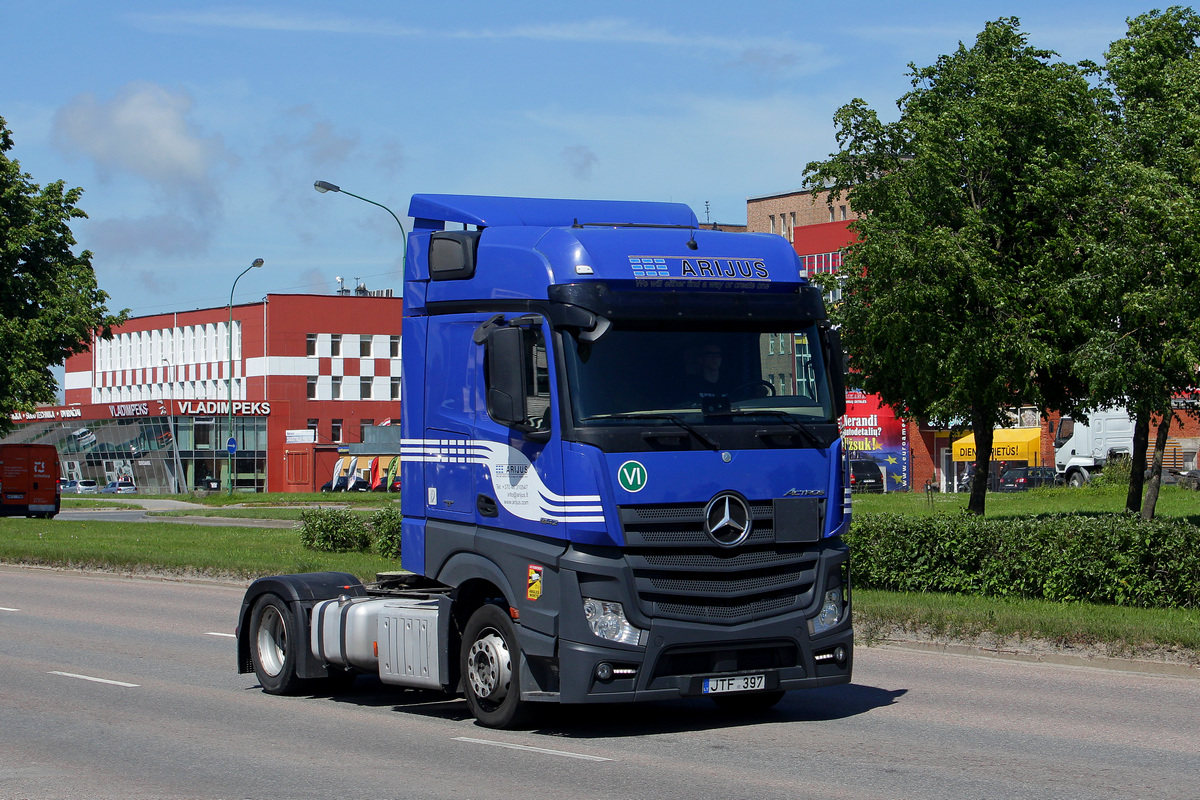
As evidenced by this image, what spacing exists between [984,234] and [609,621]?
1898 centimetres

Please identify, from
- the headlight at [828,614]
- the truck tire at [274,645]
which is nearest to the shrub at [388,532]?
the truck tire at [274,645]

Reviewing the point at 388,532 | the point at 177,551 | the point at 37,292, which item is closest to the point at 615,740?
the point at 388,532

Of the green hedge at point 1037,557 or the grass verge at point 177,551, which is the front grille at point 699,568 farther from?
the grass verge at point 177,551

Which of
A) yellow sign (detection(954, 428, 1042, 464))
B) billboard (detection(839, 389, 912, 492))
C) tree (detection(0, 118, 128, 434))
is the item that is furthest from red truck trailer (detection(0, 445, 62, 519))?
billboard (detection(839, 389, 912, 492))

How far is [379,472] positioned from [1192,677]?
73017 mm

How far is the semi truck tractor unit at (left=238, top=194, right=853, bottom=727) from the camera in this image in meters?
9.07

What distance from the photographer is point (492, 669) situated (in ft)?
31.7

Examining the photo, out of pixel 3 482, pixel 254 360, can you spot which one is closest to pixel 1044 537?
pixel 3 482

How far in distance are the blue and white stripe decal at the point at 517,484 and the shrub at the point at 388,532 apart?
14.4 meters

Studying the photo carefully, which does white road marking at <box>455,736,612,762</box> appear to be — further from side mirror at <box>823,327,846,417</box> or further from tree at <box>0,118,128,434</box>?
tree at <box>0,118,128,434</box>

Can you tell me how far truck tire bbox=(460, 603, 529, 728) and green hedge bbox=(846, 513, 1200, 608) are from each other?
8725 millimetres

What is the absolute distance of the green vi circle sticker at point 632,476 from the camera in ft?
29.6

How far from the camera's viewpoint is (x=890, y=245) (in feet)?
83.2

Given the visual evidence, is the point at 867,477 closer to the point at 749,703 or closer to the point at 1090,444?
the point at 1090,444
